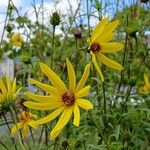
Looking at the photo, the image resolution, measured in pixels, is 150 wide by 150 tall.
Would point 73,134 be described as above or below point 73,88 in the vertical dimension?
below

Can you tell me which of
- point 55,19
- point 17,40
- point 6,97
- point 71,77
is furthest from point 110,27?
point 17,40

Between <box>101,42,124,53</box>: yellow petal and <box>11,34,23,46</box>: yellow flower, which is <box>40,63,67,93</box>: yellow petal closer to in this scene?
<box>101,42,124,53</box>: yellow petal

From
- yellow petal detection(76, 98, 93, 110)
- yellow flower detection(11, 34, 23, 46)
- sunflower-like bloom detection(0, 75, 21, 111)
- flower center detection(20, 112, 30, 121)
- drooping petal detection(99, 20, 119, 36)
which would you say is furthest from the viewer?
yellow flower detection(11, 34, 23, 46)

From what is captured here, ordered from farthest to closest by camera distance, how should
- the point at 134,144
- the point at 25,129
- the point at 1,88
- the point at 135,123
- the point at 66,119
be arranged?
1. the point at 135,123
2. the point at 134,144
3. the point at 25,129
4. the point at 1,88
5. the point at 66,119

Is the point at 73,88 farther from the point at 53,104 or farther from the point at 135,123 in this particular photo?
the point at 135,123

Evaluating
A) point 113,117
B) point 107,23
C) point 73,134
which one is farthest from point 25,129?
point 107,23

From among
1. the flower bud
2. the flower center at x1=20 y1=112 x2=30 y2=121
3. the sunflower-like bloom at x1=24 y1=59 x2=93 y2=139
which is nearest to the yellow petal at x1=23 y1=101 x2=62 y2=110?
the sunflower-like bloom at x1=24 y1=59 x2=93 y2=139

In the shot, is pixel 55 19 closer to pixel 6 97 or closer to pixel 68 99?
pixel 6 97
